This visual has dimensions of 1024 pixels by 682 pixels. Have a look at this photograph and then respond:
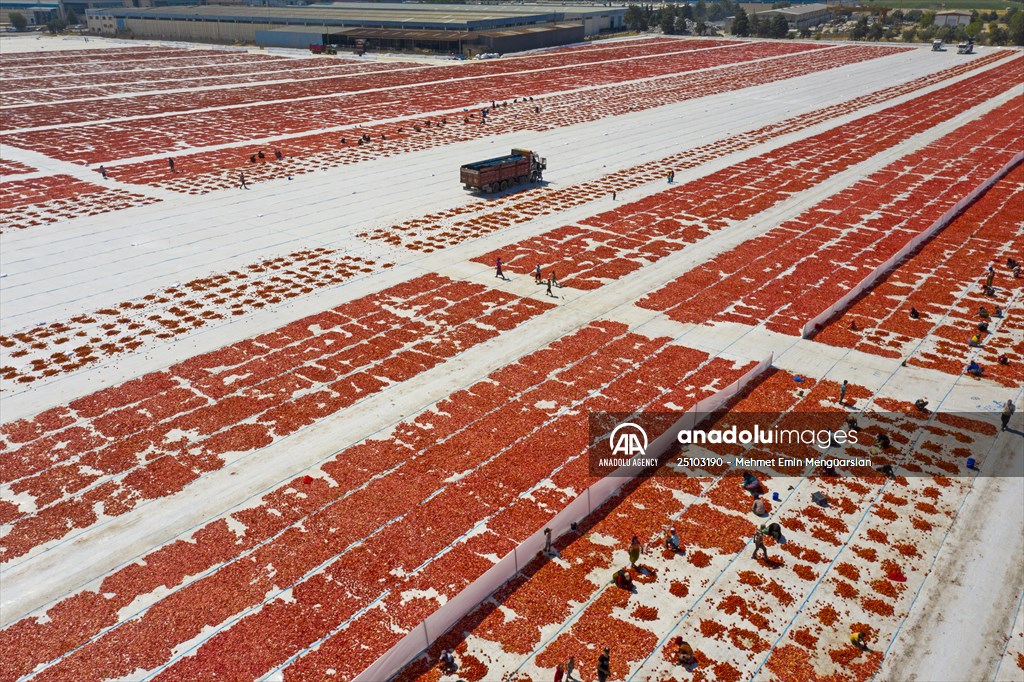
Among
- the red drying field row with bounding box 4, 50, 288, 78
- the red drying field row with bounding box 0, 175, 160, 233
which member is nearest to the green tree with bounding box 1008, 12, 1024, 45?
the red drying field row with bounding box 4, 50, 288, 78

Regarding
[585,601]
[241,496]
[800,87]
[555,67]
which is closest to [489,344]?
[241,496]

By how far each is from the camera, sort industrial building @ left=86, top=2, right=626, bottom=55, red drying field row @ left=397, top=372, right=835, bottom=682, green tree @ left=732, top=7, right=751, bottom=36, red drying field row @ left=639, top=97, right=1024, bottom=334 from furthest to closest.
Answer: green tree @ left=732, top=7, right=751, bottom=36 → industrial building @ left=86, top=2, right=626, bottom=55 → red drying field row @ left=639, top=97, right=1024, bottom=334 → red drying field row @ left=397, top=372, right=835, bottom=682

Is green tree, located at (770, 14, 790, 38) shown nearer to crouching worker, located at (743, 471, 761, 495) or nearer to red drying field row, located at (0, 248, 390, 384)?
red drying field row, located at (0, 248, 390, 384)

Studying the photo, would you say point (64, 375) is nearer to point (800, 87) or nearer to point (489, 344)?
point (489, 344)

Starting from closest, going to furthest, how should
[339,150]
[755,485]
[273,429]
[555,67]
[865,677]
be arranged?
1. [865,677]
2. [755,485]
3. [273,429]
4. [339,150]
5. [555,67]

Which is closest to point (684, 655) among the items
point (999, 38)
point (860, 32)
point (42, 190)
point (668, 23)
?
point (42, 190)

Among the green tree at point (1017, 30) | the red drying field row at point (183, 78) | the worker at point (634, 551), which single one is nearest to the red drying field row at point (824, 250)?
the worker at point (634, 551)

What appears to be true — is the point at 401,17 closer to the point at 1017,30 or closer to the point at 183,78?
the point at 183,78
